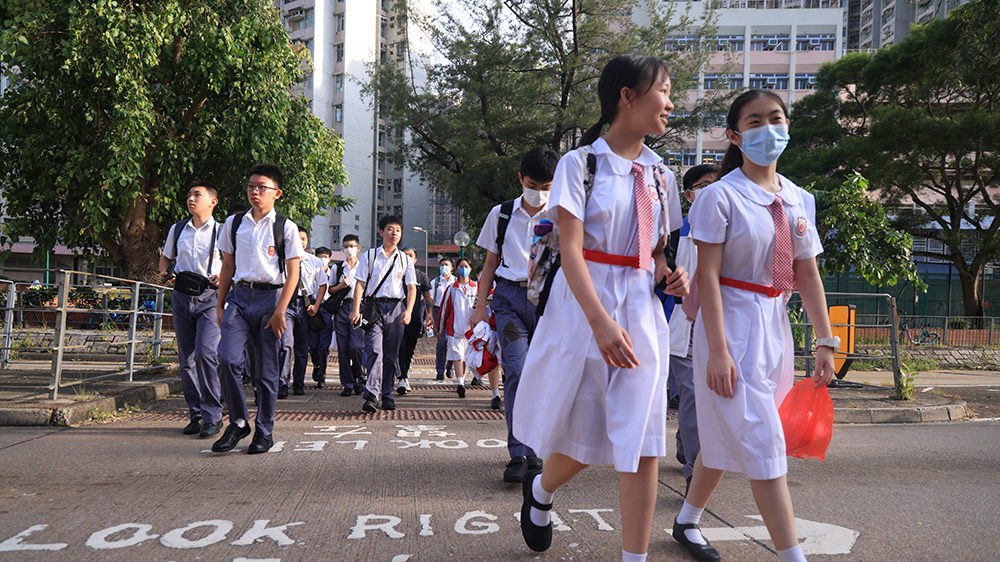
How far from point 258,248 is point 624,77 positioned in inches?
Result: 139

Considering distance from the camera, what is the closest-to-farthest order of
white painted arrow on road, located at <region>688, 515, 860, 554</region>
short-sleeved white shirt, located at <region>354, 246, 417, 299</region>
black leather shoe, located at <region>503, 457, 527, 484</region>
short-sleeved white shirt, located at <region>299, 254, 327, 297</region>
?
white painted arrow on road, located at <region>688, 515, 860, 554</region>, black leather shoe, located at <region>503, 457, 527, 484</region>, short-sleeved white shirt, located at <region>354, 246, 417, 299</region>, short-sleeved white shirt, located at <region>299, 254, 327, 297</region>

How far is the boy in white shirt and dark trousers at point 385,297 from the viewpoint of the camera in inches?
300

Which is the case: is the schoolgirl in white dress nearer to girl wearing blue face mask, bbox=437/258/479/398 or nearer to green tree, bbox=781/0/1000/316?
girl wearing blue face mask, bbox=437/258/479/398

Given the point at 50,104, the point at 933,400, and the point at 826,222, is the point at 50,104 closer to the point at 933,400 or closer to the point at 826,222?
the point at 826,222

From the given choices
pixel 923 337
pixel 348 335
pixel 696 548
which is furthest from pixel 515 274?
pixel 923 337

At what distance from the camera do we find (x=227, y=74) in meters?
15.5

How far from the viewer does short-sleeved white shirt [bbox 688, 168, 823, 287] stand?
278 centimetres

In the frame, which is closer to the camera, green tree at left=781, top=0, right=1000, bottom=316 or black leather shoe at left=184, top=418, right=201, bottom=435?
black leather shoe at left=184, top=418, right=201, bottom=435

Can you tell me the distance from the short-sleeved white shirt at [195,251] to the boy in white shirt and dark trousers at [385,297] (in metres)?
1.70

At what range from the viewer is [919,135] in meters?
27.9

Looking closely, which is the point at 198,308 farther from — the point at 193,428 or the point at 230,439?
the point at 230,439

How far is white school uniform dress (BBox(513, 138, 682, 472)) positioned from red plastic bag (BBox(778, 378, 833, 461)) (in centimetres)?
60

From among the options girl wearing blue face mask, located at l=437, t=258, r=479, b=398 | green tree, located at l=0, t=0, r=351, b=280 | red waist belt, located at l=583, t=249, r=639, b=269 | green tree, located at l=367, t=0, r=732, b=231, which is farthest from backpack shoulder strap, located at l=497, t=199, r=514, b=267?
green tree, located at l=367, t=0, r=732, b=231

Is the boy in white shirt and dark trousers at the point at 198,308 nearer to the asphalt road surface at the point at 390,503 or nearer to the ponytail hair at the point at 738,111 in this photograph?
the asphalt road surface at the point at 390,503
